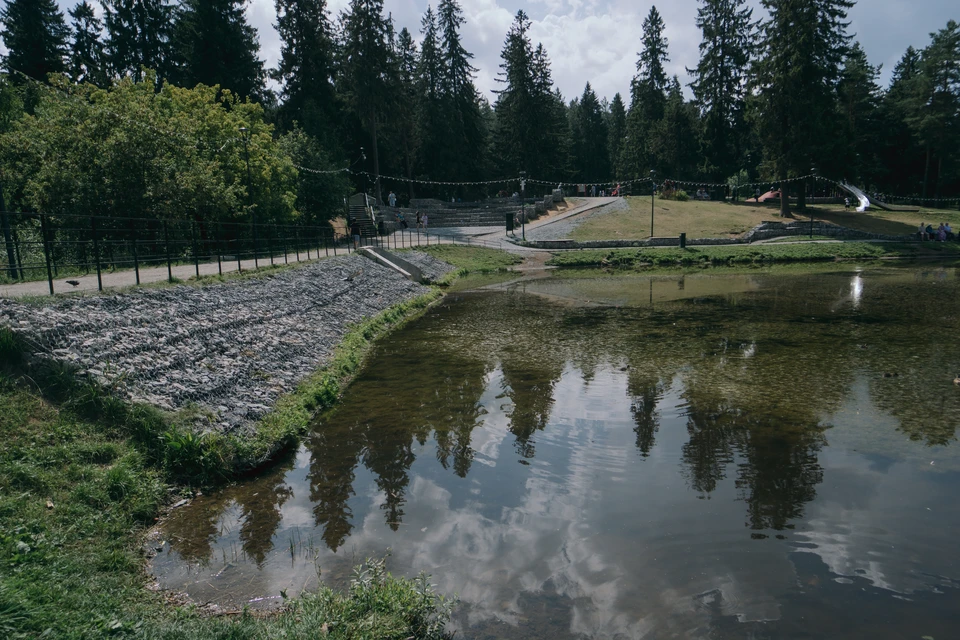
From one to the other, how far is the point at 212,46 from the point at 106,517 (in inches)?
1951

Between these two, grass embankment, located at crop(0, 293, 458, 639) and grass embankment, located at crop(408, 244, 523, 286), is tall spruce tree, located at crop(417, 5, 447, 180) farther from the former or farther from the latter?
grass embankment, located at crop(0, 293, 458, 639)

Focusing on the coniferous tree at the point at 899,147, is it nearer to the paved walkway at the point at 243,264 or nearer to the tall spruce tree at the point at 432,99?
the paved walkway at the point at 243,264

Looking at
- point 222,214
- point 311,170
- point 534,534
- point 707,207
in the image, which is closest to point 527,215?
point 707,207

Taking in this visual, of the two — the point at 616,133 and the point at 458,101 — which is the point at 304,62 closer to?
the point at 458,101

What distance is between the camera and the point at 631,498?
813 cm

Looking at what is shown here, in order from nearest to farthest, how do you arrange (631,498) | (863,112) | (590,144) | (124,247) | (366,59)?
(631,498)
(124,247)
(366,59)
(863,112)
(590,144)

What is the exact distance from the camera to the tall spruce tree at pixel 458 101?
67750mm

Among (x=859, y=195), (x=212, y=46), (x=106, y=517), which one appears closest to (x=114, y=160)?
(x=106, y=517)

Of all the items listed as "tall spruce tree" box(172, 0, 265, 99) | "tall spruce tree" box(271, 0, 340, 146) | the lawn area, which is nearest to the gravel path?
the lawn area

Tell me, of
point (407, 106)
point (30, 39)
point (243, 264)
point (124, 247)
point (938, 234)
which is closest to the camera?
point (124, 247)

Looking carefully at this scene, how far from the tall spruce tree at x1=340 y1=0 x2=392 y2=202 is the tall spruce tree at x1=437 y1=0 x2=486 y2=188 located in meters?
13.9

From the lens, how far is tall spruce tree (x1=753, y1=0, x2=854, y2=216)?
51375mm

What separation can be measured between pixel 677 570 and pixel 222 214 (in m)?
Result: 29.0

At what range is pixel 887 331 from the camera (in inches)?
714
